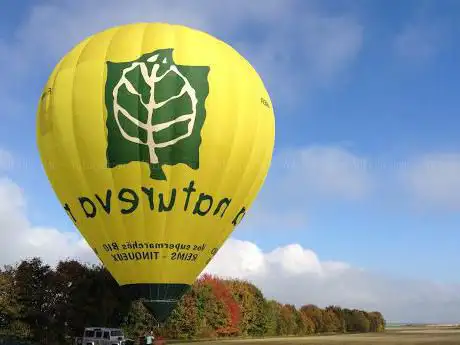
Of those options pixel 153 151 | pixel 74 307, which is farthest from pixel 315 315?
pixel 153 151

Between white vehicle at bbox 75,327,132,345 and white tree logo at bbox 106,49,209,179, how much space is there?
15084 mm

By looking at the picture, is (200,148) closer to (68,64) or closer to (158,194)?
(158,194)

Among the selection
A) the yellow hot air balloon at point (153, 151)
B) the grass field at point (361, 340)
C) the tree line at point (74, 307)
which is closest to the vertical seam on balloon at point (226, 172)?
the yellow hot air balloon at point (153, 151)

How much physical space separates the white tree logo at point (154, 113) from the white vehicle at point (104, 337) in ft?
49.5

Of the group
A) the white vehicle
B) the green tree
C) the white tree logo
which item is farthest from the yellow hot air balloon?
the green tree

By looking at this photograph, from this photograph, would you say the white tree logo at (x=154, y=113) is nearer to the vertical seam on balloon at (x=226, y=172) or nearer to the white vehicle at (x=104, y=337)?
the vertical seam on balloon at (x=226, y=172)

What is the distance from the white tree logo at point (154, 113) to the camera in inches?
1088

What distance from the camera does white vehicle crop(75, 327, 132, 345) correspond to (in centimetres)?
3803

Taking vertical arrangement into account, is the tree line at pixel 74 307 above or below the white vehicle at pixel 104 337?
above

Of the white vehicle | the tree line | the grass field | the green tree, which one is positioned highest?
the green tree

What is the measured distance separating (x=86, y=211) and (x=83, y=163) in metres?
2.42

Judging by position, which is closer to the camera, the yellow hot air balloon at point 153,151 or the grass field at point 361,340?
the yellow hot air balloon at point 153,151

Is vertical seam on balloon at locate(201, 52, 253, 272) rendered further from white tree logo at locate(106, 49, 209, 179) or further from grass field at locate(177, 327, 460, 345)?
grass field at locate(177, 327, 460, 345)

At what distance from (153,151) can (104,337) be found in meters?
16.5
